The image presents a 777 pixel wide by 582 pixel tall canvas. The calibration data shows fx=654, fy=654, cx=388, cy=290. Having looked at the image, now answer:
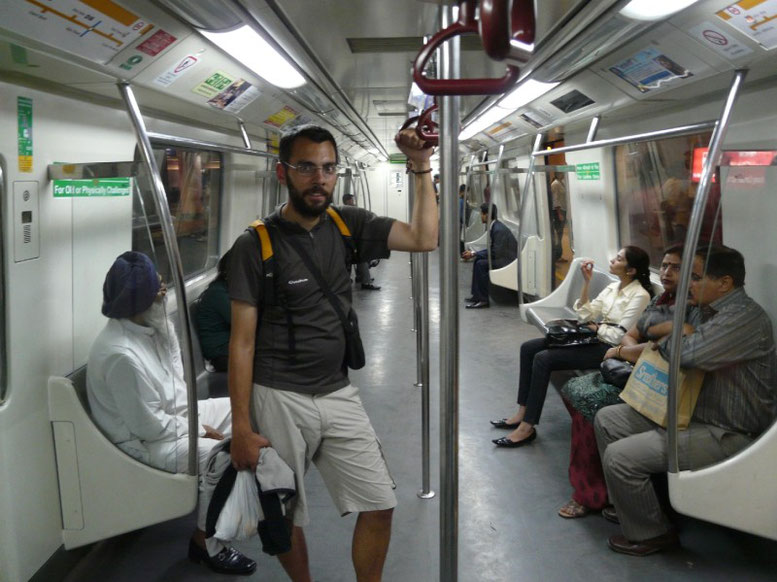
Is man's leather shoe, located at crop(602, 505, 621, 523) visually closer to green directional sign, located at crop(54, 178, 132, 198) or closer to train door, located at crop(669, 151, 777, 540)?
train door, located at crop(669, 151, 777, 540)

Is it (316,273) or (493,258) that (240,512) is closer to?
(316,273)

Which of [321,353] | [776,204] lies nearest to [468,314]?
[776,204]

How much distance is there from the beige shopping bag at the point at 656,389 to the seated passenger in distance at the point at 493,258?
5.44 m

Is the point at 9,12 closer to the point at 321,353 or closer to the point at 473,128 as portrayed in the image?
the point at 321,353

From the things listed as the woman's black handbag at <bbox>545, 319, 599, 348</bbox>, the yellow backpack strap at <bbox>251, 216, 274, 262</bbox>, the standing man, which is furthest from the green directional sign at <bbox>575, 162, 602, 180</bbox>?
the yellow backpack strap at <bbox>251, 216, 274, 262</bbox>

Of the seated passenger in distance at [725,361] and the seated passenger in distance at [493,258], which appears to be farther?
the seated passenger in distance at [493,258]

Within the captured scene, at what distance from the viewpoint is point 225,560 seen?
2.93m

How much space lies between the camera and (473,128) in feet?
25.7

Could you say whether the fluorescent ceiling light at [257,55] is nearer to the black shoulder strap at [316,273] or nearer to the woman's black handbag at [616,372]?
the black shoulder strap at [316,273]

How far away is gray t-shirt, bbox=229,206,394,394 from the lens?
2.23 meters

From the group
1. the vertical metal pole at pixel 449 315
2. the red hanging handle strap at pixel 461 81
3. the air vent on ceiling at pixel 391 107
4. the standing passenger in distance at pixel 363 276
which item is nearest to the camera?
the red hanging handle strap at pixel 461 81

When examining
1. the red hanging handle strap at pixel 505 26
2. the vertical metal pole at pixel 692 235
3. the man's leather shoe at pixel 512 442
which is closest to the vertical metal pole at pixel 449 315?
the red hanging handle strap at pixel 505 26

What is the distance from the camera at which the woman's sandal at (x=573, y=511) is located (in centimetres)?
337

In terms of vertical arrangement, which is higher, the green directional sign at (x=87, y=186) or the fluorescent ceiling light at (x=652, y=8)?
the fluorescent ceiling light at (x=652, y=8)
